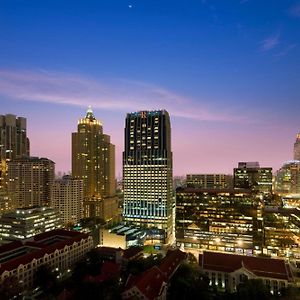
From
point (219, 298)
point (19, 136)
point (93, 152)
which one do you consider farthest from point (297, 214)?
point (19, 136)

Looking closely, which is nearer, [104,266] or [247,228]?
[104,266]

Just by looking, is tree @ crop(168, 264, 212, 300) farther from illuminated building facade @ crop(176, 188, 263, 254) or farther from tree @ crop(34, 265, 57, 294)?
illuminated building facade @ crop(176, 188, 263, 254)

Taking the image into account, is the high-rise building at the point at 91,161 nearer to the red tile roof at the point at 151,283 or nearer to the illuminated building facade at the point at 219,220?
the illuminated building facade at the point at 219,220

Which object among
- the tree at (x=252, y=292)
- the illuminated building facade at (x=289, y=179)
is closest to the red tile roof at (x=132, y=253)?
the tree at (x=252, y=292)

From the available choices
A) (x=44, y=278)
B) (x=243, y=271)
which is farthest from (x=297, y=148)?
(x=44, y=278)

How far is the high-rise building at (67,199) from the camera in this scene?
71.2 metres

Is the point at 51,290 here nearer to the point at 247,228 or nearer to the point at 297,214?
the point at 247,228

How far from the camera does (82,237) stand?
37750 millimetres

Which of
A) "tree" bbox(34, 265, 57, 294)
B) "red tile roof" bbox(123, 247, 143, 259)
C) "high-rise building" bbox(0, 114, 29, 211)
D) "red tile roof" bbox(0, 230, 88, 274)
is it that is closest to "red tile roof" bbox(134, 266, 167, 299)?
"red tile roof" bbox(123, 247, 143, 259)

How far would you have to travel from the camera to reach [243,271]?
27.4 metres

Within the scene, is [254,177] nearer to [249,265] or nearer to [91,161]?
[91,161]

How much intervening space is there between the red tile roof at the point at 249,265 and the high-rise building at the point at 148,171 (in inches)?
1261

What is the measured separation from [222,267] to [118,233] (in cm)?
2171

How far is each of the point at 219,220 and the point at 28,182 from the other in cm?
5040
